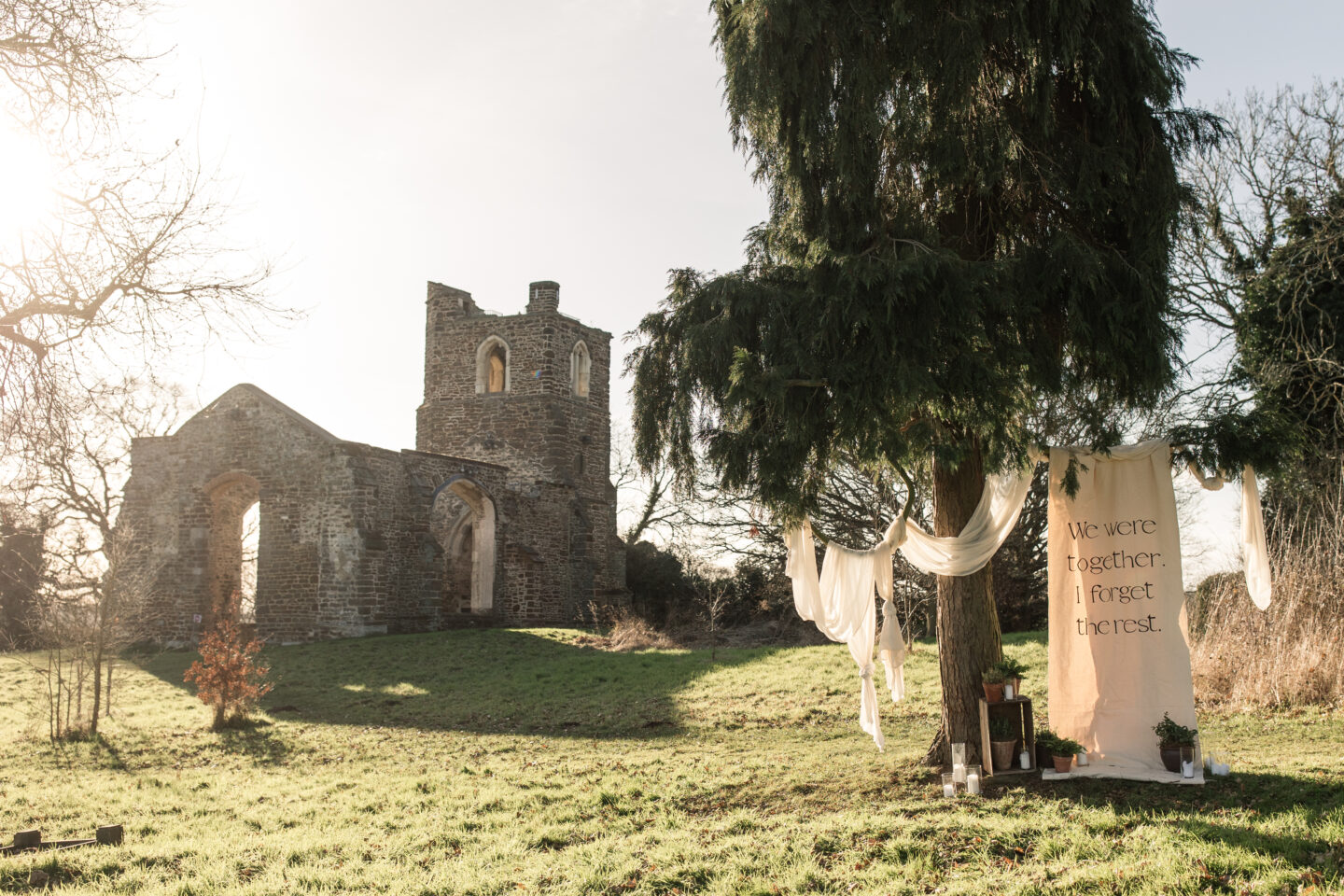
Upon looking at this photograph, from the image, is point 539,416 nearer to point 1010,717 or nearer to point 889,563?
point 889,563

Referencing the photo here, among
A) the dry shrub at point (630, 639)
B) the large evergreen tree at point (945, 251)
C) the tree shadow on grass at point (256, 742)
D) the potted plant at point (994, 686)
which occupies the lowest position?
the tree shadow on grass at point (256, 742)

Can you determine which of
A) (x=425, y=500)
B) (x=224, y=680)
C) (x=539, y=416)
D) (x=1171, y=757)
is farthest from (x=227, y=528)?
(x=1171, y=757)

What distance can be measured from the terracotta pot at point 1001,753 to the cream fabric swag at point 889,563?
0.79 metres

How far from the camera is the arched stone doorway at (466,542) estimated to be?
72.2ft

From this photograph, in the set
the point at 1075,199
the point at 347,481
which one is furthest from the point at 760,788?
the point at 347,481

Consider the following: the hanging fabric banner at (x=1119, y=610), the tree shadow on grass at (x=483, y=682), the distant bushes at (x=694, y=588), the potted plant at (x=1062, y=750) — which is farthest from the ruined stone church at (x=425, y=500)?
the potted plant at (x=1062, y=750)

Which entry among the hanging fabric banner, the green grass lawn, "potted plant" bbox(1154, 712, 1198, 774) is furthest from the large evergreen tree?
the green grass lawn

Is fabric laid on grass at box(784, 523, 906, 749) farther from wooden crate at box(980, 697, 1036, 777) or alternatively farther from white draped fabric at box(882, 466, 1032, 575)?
wooden crate at box(980, 697, 1036, 777)

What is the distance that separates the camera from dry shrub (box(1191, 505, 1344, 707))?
9.23 m

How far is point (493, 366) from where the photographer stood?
25000mm

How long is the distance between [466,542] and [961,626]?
19.3 m

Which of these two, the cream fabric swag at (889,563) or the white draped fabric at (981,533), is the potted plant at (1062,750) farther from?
the white draped fabric at (981,533)

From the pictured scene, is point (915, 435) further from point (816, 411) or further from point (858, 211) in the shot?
point (858, 211)

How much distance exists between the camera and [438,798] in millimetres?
7234
